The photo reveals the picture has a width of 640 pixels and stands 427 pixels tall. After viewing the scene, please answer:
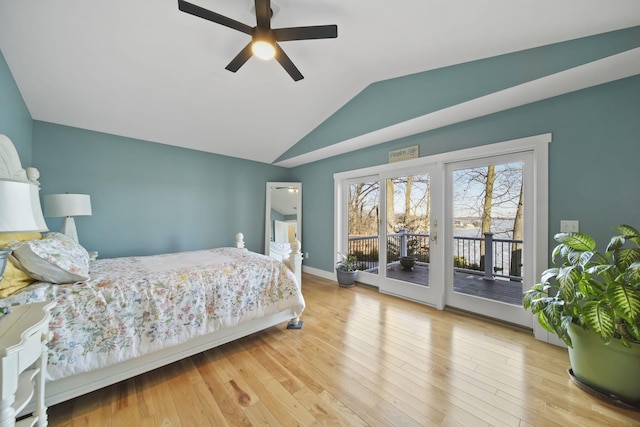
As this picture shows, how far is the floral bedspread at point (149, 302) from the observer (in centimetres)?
137

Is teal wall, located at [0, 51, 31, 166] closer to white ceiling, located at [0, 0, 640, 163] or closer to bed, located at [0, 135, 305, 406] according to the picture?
white ceiling, located at [0, 0, 640, 163]

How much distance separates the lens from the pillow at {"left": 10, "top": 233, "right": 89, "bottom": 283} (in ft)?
4.57

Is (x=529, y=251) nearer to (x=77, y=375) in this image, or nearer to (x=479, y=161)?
(x=479, y=161)

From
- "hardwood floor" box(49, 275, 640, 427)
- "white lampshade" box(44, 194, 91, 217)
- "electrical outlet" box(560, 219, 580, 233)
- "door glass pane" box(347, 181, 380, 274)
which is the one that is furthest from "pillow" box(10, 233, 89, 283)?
"electrical outlet" box(560, 219, 580, 233)

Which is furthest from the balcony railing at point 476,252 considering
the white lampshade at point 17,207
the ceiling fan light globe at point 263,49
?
the white lampshade at point 17,207

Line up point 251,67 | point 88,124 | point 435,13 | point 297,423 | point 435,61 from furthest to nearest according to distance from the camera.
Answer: point 88,124 → point 251,67 → point 435,61 → point 435,13 → point 297,423

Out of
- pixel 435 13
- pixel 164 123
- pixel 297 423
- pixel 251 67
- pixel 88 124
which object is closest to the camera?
pixel 297 423

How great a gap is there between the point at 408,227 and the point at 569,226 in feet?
5.27

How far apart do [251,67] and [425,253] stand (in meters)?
3.11

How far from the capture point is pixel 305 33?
1.69m

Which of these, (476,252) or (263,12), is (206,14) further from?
(476,252)

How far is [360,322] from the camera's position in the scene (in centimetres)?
256

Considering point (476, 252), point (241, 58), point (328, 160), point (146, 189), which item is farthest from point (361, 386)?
point (146, 189)

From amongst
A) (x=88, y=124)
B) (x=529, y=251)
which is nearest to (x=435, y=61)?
(x=529, y=251)
